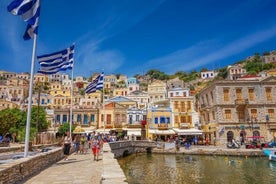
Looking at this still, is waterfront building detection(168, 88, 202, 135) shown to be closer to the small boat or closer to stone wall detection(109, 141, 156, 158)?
stone wall detection(109, 141, 156, 158)

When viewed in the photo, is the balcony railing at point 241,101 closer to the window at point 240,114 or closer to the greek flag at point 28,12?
the window at point 240,114

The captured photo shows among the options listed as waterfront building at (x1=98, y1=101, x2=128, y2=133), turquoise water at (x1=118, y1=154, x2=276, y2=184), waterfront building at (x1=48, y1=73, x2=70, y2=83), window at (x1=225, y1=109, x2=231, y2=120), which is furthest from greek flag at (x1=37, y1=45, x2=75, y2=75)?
waterfront building at (x1=48, y1=73, x2=70, y2=83)

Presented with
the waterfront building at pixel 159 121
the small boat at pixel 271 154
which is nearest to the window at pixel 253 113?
the small boat at pixel 271 154

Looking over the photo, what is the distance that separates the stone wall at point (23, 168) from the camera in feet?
24.6

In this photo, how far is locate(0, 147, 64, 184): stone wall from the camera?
24.6 ft

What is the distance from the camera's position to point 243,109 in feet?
125

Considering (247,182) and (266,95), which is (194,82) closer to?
(266,95)

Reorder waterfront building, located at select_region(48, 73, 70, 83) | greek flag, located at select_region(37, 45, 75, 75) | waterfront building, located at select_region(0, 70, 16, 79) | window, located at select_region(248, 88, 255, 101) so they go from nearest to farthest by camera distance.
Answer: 1. greek flag, located at select_region(37, 45, 75, 75)
2. window, located at select_region(248, 88, 255, 101)
3. waterfront building, located at select_region(48, 73, 70, 83)
4. waterfront building, located at select_region(0, 70, 16, 79)

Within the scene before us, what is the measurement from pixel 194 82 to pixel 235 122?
76.1 metres

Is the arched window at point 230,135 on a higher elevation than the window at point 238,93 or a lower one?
lower

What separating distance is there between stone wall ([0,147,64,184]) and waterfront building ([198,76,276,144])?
29.9 metres

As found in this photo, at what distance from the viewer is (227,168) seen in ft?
78.6

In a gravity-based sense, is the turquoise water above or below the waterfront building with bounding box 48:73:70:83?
below

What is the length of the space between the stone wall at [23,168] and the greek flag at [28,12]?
Answer: 19.2 feet
